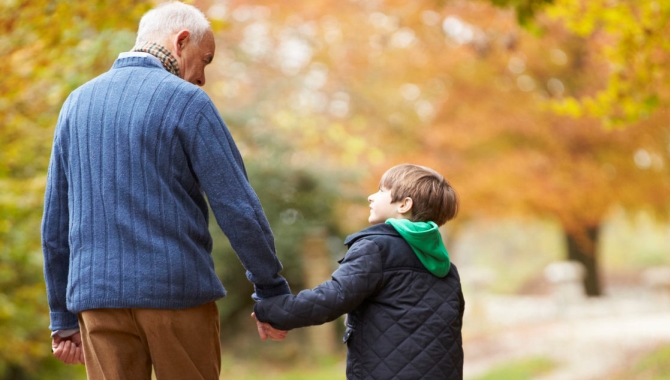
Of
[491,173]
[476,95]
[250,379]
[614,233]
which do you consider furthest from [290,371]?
[614,233]

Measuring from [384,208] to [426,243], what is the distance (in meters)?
0.20

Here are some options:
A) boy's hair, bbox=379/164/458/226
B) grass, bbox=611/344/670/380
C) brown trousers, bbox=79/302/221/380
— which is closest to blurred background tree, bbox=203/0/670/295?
grass, bbox=611/344/670/380

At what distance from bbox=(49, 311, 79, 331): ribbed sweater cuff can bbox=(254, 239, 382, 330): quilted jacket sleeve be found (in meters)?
0.57

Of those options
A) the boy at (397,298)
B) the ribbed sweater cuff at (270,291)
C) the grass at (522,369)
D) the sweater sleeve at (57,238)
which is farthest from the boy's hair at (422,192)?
the grass at (522,369)

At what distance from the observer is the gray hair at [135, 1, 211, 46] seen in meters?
2.24

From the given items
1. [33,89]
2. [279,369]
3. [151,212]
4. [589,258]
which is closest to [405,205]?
[151,212]

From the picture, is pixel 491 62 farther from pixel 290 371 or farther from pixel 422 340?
pixel 422 340

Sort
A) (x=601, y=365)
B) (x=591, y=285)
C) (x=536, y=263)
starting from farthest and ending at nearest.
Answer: (x=536, y=263) < (x=591, y=285) < (x=601, y=365)

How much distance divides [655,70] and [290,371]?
21.0ft

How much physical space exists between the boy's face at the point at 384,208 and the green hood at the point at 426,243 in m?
0.08

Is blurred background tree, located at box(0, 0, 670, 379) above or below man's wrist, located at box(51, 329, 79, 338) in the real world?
above

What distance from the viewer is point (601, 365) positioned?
8.67m

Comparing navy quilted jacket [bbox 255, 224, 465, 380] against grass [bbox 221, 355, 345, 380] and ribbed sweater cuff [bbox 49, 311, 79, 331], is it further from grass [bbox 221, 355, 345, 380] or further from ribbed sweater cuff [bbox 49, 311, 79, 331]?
grass [bbox 221, 355, 345, 380]

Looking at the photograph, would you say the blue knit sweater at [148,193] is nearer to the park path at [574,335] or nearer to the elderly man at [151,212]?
the elderly man at [151,212]
